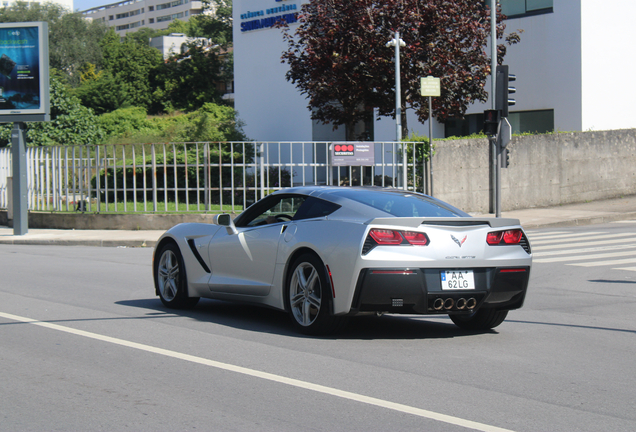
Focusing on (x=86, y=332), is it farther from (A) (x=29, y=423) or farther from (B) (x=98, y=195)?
(B) (x=98, y=195)

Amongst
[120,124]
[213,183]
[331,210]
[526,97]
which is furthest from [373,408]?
[120,124]

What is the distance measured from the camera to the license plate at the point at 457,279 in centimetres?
667

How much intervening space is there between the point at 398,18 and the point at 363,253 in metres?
18.1

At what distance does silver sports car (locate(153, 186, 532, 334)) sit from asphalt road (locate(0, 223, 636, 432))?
0.35 metres

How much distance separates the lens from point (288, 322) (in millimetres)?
7984

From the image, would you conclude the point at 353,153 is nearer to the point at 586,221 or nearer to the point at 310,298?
the point at 586,221

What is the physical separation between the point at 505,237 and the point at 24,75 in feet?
54.3

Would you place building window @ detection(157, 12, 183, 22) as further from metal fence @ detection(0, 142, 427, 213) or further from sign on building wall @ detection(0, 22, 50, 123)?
sign on building wall @ detection(0, 22, 50, 123)

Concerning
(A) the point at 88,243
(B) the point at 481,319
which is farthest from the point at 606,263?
(A) the point at 88,243

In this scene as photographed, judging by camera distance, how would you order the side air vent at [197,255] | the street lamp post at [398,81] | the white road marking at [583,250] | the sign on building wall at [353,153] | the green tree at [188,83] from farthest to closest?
the green tree at [188,83], the street lamp post at [398,81], the sign on building wall at [353,153], the white road marking at [583,250], the side air vent at [197,255]

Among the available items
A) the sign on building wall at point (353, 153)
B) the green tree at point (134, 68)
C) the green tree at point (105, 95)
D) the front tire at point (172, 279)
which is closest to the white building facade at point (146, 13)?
the green tree at point (134, 68)

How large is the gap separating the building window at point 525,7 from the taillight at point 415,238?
2448 cm

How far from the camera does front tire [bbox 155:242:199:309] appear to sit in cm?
870

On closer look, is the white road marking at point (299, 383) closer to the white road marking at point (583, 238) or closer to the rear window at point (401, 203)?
the rear window at point (401, 203)
